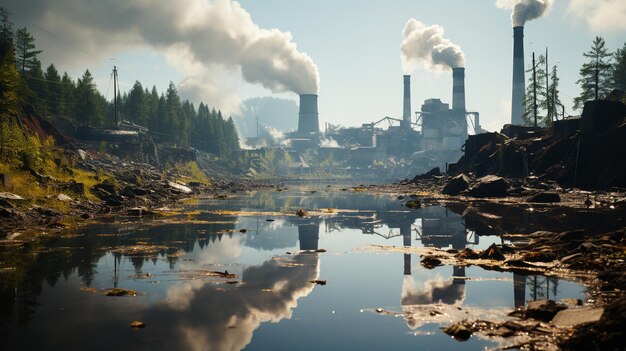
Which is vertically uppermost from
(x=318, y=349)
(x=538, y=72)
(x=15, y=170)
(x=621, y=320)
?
(x=538, y=72)

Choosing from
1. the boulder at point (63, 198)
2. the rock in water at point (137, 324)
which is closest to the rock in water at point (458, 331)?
the rock in water at point (137, 324)

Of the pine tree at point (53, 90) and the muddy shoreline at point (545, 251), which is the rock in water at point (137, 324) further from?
the pine tree at point (53, 90)

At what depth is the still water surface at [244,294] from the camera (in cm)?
1129

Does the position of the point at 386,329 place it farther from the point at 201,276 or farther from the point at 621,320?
the point at 201,276

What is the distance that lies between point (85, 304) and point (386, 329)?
8396 mm

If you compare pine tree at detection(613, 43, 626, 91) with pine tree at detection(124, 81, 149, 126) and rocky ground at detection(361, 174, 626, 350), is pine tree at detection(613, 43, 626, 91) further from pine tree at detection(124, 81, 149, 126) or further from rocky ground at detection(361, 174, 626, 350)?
pine tree at detection(124, 81, 149, 126)

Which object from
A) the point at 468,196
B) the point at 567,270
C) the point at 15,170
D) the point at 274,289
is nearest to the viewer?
the point at 274,289

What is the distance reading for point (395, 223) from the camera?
36.1 metres

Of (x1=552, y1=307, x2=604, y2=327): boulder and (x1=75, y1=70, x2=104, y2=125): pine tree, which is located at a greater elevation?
(x1=75, y1=70, x2=104, y2=125): pine tree

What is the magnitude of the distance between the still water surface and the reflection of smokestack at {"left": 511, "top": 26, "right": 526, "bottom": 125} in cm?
15006

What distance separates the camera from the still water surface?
11289 mm

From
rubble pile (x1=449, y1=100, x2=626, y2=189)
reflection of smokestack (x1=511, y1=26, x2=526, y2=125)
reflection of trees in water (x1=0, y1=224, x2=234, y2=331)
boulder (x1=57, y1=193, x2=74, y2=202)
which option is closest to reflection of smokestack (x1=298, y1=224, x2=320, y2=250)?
reflection of trees in water (x1=0, y1=224, x2=234, y2=331)

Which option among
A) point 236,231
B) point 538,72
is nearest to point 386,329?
point 236,231

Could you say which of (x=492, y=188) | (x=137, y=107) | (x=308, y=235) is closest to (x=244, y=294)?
(x=308, y=235)
